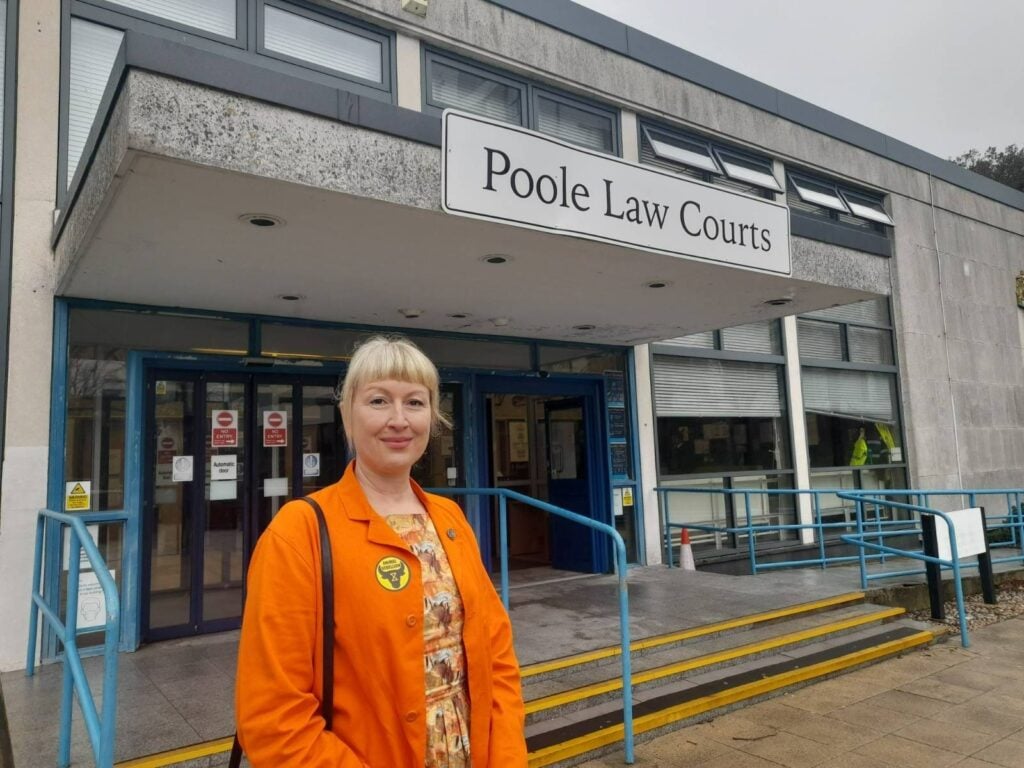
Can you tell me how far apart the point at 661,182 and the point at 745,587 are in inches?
155

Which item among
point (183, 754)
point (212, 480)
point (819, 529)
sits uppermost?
point (212, 480)

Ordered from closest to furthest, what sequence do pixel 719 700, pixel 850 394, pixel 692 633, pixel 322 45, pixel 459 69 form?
pixel 719 700
pixel 692 633
pixel 322 45
pixel 459 69
pixel 850 394

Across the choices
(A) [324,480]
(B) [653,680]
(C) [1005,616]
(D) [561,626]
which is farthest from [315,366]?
(C) [1005,616]

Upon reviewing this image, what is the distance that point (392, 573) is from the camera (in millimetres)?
1594

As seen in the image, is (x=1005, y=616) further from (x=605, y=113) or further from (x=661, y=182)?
(x=605, y=113)

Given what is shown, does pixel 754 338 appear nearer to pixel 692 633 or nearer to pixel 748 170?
pixel 748 170

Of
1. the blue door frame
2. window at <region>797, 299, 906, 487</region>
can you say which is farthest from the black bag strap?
window at <region>797, 299, 906, 487</region>

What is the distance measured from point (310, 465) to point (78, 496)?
160 centimetres

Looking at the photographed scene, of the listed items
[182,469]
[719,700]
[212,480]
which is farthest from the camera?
[212,480]

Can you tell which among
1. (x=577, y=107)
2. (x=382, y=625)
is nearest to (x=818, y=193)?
(x=577, y=107)

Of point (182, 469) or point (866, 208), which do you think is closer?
point (182, 469)

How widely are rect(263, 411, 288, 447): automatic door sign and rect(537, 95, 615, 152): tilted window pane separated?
3.93 meters

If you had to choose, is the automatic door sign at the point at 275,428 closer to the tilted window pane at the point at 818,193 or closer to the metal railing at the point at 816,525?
the metal railing at the point at 816,525

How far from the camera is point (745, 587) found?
6.50 m
